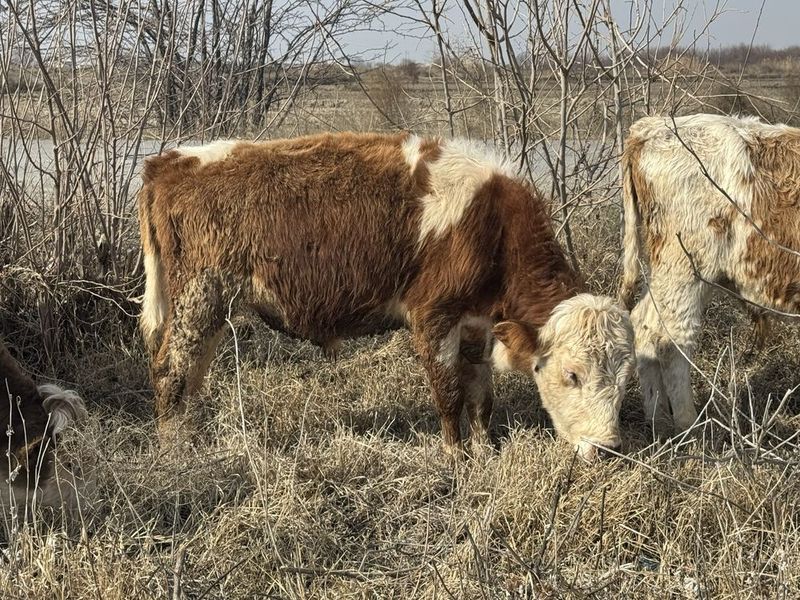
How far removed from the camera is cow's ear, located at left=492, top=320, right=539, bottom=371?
12.6 feet

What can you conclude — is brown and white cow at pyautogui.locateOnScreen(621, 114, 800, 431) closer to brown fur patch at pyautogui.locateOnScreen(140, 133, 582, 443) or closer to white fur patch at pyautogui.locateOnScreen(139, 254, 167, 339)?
brown fur patch at pyautogui.locateOnScreen(140, 133, 582, 443)

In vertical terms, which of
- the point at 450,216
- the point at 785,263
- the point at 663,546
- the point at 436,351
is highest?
the point at 450,216

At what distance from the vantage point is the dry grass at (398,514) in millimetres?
2732

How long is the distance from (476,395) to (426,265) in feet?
2.56

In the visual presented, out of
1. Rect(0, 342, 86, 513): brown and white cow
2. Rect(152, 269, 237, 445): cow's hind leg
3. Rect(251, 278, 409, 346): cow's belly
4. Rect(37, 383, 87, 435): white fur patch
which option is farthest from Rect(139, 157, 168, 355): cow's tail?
Rect(0, 342, 86, 513): brown and white cow

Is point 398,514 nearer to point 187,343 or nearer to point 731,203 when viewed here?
point 187,343

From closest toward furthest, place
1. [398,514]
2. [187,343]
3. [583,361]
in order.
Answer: [398,514]
[583,361]
[187,343]

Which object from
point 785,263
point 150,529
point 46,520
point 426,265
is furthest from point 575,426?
point 46,520

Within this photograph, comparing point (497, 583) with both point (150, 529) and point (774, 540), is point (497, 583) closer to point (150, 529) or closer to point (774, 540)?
point (774, 540)

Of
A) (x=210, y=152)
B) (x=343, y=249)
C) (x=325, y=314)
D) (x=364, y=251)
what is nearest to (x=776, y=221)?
Answer: (x=364, y=251)

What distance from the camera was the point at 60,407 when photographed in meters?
3.49

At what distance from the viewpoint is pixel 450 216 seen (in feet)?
13.0

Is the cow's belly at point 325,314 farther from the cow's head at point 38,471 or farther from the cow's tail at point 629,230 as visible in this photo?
the cow's tail at point 629,230

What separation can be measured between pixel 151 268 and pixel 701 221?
Answer: 9.40ft
